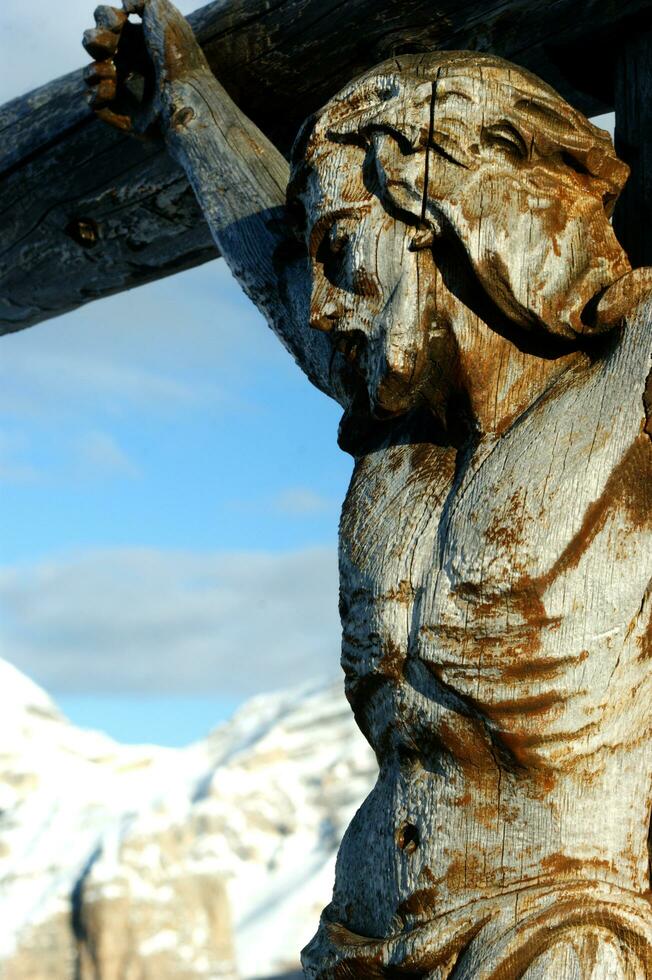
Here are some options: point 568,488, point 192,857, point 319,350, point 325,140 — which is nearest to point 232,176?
point 319,350

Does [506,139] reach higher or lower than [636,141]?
lower

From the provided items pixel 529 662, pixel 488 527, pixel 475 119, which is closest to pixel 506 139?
pixel 475 119

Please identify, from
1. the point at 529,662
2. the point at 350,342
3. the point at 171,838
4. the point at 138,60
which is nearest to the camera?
the point at 529,662

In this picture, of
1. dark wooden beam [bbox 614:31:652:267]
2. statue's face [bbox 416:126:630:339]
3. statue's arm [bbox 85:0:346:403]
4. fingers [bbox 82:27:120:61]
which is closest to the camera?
statue's face [bbox 416:126:630:339]

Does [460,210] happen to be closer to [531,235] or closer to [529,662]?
[531,235]

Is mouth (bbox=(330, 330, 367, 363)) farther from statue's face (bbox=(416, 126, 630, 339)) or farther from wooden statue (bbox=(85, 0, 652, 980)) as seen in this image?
statue's face (bbox=(416, 126, 630, 339))

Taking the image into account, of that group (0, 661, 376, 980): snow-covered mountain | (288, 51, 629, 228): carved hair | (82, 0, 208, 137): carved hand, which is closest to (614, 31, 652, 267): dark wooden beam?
(288, 51, 629, 228): carved hair

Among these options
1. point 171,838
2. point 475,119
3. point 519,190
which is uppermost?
point 171,838

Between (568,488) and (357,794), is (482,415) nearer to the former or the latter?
(568,488)

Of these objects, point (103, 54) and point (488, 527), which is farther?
point (103, 54)
